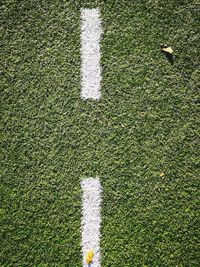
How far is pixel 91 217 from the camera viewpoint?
3.18 meters

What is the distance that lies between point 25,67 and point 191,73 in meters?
1.61

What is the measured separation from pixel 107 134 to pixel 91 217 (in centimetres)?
80

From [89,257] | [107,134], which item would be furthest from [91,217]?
[107,134]

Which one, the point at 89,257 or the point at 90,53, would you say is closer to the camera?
the point at 89,257

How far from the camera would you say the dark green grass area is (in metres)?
3.17

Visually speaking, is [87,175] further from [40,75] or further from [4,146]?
[40,75]

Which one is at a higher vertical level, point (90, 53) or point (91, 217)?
point (90, 53)

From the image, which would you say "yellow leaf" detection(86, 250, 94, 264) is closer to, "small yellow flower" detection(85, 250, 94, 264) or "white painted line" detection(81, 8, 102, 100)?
"small yellow flower" detection(85, 250, 94, 264)

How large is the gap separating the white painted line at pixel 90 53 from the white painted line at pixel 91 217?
33.6 inches

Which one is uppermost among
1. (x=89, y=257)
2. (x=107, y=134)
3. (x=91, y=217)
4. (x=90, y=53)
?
(x=90, y=53)

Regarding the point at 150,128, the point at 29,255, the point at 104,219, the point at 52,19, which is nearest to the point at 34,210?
the point at 29,255

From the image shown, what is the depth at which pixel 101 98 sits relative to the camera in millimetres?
3238

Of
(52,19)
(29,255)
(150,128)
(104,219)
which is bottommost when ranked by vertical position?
(29,255)

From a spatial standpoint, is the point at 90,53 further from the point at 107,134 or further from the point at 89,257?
the point at 89,257
